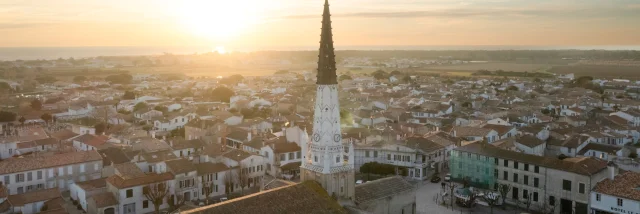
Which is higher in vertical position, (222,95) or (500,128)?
(222,95)

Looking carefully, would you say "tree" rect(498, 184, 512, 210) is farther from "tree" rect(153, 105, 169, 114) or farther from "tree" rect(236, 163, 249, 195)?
"tree" rect(153, 105, 169, 114)

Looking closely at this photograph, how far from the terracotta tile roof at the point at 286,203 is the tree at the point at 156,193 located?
1262 cm

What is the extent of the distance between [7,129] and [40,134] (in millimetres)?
11722

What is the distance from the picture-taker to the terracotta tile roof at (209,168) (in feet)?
108

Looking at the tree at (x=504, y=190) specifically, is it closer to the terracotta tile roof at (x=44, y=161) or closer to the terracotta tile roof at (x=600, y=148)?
the terracotta tile roof at (x=600, y=148)

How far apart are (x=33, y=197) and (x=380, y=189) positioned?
735 inches

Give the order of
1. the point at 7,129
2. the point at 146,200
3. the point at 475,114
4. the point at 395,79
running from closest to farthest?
the point at 146,200, the point at 7,129, the point at 475,114, the point at 395,79

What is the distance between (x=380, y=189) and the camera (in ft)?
75.1

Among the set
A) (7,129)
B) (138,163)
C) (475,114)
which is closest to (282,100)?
(475,114)

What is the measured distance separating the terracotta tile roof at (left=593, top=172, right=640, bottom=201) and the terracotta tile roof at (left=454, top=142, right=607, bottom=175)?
32.4 inches

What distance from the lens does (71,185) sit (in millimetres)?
31875

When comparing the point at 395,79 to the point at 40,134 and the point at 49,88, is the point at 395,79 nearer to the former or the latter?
the point at 49,88

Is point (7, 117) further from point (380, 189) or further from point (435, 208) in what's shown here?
point (380, 189)

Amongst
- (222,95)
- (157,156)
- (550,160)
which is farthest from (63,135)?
(222,95)
